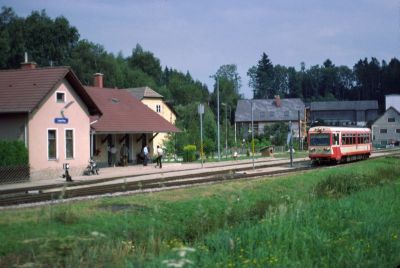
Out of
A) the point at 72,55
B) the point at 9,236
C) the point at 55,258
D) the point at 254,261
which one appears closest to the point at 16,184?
the point at 9,236

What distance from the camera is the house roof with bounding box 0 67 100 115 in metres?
31.1

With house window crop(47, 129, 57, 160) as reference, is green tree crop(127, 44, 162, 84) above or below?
above

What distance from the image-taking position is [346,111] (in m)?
145

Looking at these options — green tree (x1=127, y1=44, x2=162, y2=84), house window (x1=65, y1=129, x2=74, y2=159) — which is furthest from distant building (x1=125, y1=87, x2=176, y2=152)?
green tree (x1=127, y1=44, x2=162, y2=84)

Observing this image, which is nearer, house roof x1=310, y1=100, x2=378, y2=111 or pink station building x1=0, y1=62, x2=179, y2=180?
pink station building x1=0, y1=62, x2=179, y2=180

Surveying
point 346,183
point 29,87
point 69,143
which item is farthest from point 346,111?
point 346,183

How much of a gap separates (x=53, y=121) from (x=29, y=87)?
2441mm

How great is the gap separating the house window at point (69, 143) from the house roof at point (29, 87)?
2.50m

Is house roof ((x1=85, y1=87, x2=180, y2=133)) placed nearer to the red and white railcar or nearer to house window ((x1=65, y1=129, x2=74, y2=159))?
house window ((x1=65, y1=129, x2=74, y2=159))

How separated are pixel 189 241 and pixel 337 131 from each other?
30451 mm

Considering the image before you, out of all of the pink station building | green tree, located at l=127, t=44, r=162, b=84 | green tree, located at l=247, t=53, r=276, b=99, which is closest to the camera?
the pink station building

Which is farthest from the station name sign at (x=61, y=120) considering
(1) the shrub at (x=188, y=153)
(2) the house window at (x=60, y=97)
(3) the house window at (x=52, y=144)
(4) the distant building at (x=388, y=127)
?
(4) the distant building at (x=388, y=127)

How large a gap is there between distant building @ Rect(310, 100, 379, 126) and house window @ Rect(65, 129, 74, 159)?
4477 inches

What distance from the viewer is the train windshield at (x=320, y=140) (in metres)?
40.4
